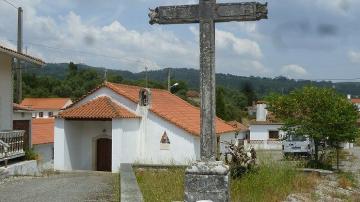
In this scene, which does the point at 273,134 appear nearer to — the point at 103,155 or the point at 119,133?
the point at 103,155

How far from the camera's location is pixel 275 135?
59219mm

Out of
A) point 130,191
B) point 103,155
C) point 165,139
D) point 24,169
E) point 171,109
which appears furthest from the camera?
point 171,109

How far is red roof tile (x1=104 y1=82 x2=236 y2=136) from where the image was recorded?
95.3ft

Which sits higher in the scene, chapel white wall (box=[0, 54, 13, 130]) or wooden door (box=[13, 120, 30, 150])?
chapel white wall (box=[0, 54, 13, 130])

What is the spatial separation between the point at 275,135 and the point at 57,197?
49074 millimetres

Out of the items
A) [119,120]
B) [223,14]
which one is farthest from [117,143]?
[223,14]

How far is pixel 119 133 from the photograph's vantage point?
89.5 ft

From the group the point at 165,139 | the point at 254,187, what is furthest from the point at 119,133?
the point at 254,187

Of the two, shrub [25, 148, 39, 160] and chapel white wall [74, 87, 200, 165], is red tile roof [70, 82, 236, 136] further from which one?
shrub [25, 148, 39, 160]

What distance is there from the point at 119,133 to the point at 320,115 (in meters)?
10.6

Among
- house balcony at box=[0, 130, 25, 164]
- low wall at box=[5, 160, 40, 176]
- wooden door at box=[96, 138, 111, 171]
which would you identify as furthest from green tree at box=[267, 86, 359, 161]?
house balcony at box=[0, 130, 25, 164]

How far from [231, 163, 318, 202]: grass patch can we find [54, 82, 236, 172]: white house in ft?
45.9

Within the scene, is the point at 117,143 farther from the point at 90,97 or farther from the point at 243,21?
the point at 243,21

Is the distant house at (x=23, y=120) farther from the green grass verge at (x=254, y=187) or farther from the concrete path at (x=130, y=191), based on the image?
the green grass verge at (x=254, y=187)
